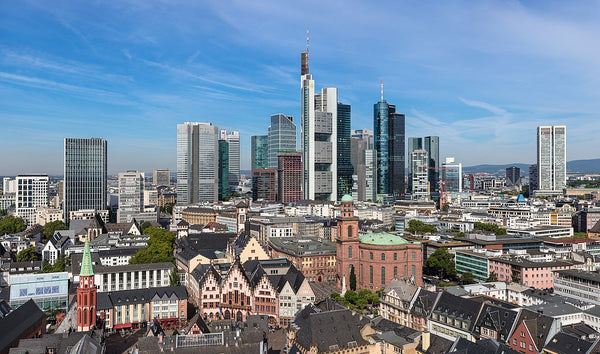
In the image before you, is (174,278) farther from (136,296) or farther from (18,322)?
(18,322)

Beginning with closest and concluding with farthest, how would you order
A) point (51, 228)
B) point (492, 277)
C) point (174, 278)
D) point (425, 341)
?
point (425, 341)
point (174, 278)
point (492, 277)
point (51, 228)

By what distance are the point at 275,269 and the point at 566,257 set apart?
69.4 meters

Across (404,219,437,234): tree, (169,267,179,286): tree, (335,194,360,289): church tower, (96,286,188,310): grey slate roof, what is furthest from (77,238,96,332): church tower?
(404,219,437,234): tree

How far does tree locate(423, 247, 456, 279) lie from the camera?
117 meters

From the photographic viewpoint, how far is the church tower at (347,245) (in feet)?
363

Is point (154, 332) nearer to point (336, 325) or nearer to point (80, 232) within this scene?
point (336, 325)

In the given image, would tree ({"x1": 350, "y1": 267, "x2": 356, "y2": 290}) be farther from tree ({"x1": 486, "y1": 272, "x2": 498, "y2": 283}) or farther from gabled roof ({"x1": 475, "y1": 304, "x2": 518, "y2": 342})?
gabled roof ({"x1": 475, "y1": 304, "x2": 518, "y2": 342})

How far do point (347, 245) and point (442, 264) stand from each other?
23.7 metres

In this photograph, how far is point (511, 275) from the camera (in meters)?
106

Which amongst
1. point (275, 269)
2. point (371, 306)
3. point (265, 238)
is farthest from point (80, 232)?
point (371, 306)

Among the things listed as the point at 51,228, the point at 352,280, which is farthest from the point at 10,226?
the point at 352,280

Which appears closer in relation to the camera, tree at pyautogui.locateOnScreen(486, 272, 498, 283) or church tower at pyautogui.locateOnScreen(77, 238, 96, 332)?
church tower at pyautogui.locateOnScreen(77, 238, 96, 332)

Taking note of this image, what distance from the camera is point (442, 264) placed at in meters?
117

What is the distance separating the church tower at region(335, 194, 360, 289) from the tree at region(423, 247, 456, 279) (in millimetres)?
20506
